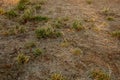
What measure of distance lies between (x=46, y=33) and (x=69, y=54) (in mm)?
1717

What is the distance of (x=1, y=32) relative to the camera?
32.9 feet

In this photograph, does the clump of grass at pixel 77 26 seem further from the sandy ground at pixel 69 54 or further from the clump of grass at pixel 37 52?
the clump of grass at pixel 37 52

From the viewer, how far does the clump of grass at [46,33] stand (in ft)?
32.4

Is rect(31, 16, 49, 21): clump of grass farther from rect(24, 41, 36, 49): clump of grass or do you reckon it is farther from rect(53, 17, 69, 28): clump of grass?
rect(24, 41, 36, 49): clump of grass

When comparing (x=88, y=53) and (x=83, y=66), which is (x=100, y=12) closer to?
(x=88, y=53)

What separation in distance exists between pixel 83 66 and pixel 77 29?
3261 millimetres

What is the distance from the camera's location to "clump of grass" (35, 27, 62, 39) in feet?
32.4

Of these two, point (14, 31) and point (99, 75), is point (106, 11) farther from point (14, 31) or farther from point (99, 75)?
point (99, 75)

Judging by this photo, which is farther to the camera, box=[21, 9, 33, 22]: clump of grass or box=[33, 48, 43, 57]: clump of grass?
box=[21, 9, 33, 22]: clump of grass

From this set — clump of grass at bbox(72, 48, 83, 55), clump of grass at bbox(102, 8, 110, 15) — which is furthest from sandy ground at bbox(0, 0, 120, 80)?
clump of grass at bbox(102, 8, 110, 15)

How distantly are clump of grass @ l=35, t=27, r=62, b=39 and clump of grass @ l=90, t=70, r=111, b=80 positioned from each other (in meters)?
2.96

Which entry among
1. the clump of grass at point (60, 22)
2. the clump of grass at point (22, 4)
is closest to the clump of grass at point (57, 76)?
the clump of grass at point (60, 22)

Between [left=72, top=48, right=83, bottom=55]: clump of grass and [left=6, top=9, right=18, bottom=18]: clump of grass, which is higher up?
[left=6, top=9, right=18, bottom=18]: clump of grass

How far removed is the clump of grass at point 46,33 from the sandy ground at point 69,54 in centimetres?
26
